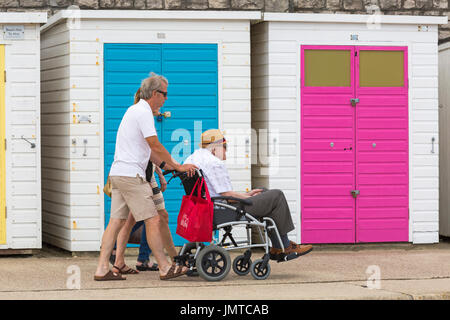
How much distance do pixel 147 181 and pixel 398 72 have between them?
4.05 metres

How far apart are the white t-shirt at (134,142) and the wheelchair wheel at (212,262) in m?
0.84

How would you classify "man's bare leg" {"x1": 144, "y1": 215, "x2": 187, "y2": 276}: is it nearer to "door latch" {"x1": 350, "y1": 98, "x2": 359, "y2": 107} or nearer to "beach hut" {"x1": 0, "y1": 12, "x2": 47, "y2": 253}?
"beach hut" {"x1": 0, "y1": 12, "x2": 47, "y2": 253}

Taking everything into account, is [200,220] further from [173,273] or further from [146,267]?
[146,267]

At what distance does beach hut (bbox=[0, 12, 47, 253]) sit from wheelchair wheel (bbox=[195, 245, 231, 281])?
2.69 m

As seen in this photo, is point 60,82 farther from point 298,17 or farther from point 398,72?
point 398,72

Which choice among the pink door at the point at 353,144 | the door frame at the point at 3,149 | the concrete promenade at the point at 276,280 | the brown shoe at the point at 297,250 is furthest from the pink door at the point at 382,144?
the door frame at the point at 3,149

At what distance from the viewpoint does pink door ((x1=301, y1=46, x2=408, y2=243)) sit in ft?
36.0

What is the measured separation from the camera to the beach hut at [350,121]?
35.8 feet

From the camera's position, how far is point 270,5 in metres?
13.9

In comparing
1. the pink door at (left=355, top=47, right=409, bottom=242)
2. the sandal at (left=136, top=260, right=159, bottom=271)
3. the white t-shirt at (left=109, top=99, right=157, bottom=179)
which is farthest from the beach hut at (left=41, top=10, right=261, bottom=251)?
the white t-shirt at (left=109, top=99, right=157, bottom=179)

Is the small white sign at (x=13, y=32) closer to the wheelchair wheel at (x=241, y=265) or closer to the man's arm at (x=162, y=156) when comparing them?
the man's arm at (x=162, y=156)

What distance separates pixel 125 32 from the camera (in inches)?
417

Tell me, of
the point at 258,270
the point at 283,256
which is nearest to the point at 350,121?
the point at 283,256
